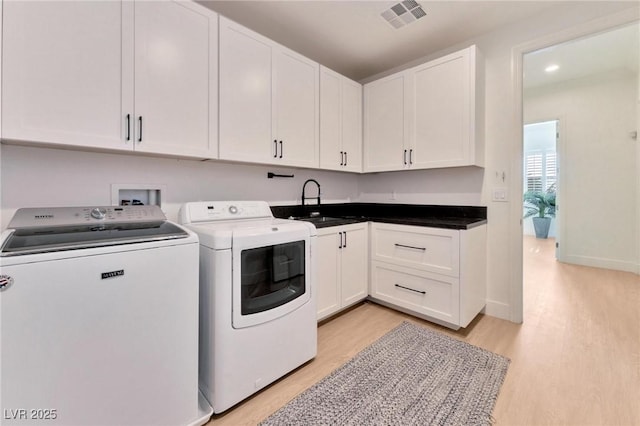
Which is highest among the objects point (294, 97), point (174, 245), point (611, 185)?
point (294, 97)

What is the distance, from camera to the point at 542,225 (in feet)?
20.2

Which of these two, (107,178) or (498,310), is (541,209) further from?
(107,178)

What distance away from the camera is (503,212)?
8.02 feet

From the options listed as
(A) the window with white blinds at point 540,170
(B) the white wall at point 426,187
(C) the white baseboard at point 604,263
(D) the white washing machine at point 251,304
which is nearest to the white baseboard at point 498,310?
(B) the white wall at point 426,187

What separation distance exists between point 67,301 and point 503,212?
2921mm

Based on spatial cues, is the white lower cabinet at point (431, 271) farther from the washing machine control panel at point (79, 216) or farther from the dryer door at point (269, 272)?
the washing machine control panel at point (79, 216)

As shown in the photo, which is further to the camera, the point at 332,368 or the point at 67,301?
the point at 332,368

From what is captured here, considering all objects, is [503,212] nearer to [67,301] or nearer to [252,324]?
[252,324]

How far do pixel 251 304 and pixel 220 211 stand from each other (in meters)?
0.75

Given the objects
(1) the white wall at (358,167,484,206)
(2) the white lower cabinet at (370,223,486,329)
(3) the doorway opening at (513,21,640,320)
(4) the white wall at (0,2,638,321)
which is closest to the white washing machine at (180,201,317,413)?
(4) the white wall at (0,2,638,321)

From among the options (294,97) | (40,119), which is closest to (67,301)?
(40,119)

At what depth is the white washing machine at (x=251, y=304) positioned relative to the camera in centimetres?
140

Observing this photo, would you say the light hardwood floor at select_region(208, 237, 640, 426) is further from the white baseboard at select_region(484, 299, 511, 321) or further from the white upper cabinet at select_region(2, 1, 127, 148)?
the white upper cabinet at select_region(2, 1, 127, 148)

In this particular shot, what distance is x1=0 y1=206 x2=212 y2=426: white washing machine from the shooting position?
939 millimetres
